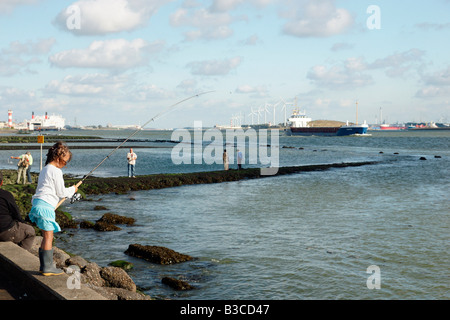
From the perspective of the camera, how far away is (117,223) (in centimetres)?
1848

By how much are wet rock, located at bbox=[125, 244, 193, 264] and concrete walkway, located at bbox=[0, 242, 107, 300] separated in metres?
5.09

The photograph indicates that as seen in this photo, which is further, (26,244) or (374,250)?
(374,250)

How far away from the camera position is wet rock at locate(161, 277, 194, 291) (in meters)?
10.6

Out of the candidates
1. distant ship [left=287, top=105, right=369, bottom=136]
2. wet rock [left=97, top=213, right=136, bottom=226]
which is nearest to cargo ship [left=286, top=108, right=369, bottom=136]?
distant ship [left=287, top=105, right=369, bottom=136]

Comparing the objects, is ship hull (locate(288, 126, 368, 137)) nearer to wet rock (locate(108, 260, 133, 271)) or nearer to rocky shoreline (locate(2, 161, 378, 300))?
rocky shoreline (locate(2, 161, 378, 300))

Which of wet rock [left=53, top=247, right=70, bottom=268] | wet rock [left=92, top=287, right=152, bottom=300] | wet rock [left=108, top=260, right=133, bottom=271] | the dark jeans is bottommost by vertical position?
wet rock [left=108, top=260, right=133, bottom=271]

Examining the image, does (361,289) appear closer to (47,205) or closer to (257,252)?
(257,252)

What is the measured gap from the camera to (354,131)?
578ft

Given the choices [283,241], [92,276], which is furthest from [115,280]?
[283,241]

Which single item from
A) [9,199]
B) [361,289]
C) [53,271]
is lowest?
[361,289]

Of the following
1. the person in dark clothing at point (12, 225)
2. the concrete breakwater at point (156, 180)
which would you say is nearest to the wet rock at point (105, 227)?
the person in dark clothing at point (12, 225)

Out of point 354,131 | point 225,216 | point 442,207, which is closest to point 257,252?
point 225,216

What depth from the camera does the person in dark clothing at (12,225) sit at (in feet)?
26.6

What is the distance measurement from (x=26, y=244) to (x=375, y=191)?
27.0 meters
